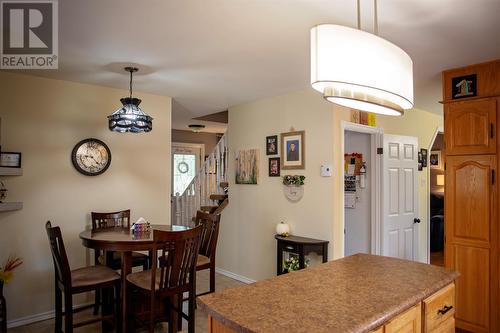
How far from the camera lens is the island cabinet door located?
2.89 metres

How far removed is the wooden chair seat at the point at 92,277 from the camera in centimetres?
267

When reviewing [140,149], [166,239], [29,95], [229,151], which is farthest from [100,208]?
[229,151]

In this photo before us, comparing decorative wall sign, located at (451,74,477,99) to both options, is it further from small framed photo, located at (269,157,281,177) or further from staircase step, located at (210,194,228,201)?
staircase step, located at (210,194,228,201)

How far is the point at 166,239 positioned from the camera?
2531mm

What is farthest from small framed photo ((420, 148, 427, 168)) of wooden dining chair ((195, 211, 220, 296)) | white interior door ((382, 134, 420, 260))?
wooden dining chair ((195, 211, 220, 296))

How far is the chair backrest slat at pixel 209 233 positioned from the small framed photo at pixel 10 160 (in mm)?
1877

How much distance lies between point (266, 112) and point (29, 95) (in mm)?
2673

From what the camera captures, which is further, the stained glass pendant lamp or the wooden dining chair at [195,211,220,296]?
the wooden dining chair at [195,211,220,296]

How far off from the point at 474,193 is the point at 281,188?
6.66ft

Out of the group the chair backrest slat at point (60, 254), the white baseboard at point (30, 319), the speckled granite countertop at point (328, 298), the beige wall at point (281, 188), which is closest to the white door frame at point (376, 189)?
the beige wall at point (281, 188)

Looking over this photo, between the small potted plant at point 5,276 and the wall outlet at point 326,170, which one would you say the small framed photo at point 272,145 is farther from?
the small potted plant at point 5,276

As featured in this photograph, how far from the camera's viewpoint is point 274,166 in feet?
14.2

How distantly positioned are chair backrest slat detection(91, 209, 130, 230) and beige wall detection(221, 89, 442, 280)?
163 cm

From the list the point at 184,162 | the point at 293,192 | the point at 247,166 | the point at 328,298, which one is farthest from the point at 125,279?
the point at 184,162
